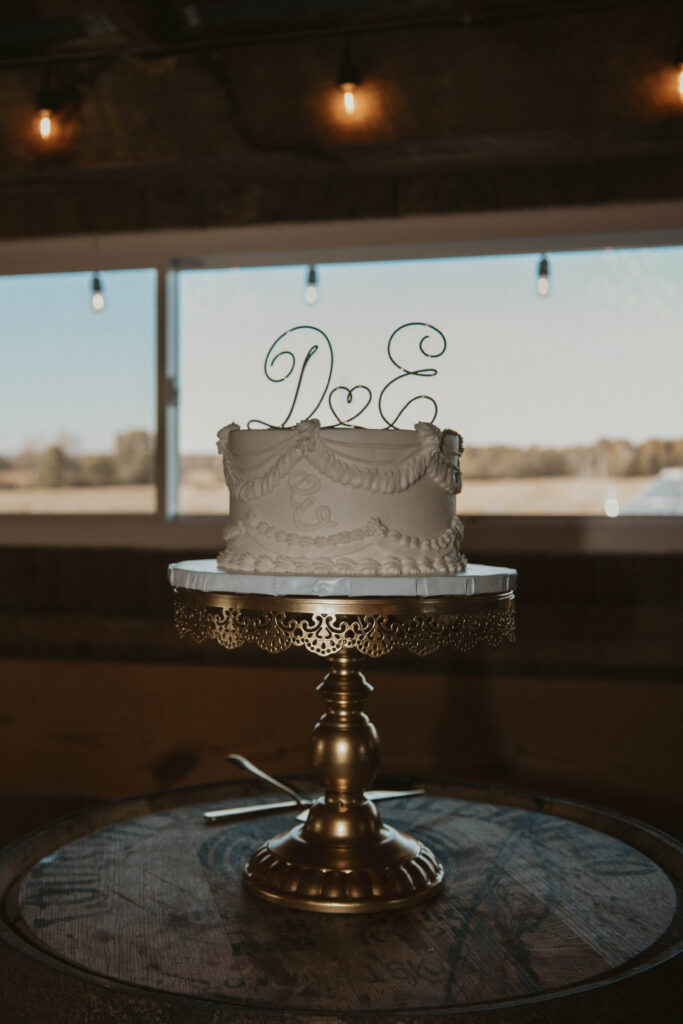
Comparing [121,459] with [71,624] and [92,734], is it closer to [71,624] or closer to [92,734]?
[71,624]

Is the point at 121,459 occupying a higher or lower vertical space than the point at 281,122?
lower

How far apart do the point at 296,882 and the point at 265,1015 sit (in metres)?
0.46

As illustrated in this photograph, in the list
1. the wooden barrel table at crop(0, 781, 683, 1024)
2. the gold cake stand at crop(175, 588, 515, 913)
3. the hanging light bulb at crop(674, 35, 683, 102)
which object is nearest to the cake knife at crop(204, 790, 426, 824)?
the wooden barrel table at crop(0, 781, 683, 1024)

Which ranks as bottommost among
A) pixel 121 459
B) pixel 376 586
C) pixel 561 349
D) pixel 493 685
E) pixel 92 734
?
pixel 92 734

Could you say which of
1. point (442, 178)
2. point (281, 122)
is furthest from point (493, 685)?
point (281, 122)

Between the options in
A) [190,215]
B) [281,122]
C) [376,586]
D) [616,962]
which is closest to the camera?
[616,962]

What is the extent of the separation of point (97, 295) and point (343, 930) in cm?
264

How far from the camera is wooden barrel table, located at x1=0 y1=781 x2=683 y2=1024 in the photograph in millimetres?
1318

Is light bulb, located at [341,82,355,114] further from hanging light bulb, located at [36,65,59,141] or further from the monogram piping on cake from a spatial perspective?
the monogram piping on cake

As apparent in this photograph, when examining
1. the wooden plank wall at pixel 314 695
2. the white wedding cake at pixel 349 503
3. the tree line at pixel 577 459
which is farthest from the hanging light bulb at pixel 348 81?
the white wedding cake at pixel 349 503

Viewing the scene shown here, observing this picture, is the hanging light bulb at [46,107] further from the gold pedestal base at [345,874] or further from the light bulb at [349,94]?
the gold pedestal base at [345,874]

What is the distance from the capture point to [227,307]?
360cm

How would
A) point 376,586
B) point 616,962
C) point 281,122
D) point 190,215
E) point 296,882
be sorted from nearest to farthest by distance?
point 616,962, point 376,586, point 296,882, point 281,122, point 190,215

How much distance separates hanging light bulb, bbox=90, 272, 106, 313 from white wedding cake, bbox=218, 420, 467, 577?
82.9 inches
